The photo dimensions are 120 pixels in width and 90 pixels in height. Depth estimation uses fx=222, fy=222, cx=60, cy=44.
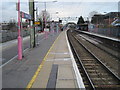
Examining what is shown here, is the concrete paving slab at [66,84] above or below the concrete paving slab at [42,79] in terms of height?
below

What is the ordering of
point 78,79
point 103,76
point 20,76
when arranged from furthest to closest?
point 103,76
point 20,76
point 78,79

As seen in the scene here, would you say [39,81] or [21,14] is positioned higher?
[21,14]

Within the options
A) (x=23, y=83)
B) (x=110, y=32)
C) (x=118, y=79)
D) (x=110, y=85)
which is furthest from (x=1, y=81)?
(x=110, y=32)

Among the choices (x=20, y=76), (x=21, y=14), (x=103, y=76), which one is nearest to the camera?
(x=20, y=76)

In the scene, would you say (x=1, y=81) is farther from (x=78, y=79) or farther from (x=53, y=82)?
(x=78, y=79)

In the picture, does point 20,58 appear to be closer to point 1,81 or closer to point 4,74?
point 4,74

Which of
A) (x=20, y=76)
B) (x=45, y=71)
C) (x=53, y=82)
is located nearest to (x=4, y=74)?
(x=20, y=76)

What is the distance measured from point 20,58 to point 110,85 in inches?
249

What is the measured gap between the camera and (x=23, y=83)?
7527mm

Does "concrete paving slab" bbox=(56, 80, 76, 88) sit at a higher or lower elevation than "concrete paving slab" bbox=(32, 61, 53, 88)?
lower

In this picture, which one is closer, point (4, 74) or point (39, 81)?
point (39, 81)

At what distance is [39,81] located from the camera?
25.4 ft

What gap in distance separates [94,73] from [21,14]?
18.3 feet

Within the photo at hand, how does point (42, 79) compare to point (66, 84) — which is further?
point (42, 79)
